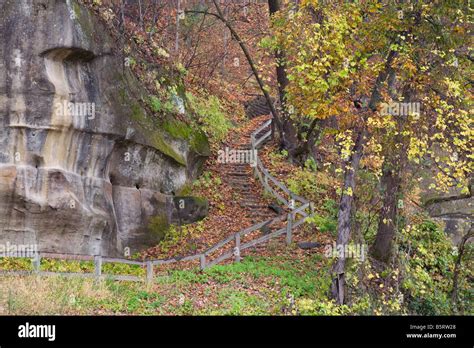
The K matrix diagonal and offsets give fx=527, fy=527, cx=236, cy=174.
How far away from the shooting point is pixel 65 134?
15508 mm

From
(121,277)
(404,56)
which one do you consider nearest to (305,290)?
(121,277)

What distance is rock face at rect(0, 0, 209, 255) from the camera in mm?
14906

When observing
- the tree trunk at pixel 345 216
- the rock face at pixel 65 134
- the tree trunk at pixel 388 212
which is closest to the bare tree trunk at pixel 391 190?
the tree trunk at pixel 388 212

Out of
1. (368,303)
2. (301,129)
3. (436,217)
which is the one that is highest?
(301,129)

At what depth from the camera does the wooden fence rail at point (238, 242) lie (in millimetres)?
13594

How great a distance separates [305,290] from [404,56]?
6.55 meters

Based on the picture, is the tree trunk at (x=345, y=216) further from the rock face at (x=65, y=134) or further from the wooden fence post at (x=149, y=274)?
the rock face at (x=65, y=134)

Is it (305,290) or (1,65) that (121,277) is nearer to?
(305,290)

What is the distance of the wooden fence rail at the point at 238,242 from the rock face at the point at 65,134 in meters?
1.40

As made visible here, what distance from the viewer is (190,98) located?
2428cm

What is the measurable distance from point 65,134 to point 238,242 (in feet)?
20.2

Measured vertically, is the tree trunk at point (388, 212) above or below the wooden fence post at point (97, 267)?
above

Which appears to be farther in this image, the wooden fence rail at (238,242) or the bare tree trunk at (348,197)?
the wooden fence rail at (238,242)

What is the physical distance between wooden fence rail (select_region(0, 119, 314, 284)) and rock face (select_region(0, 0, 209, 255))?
1.40 metres
